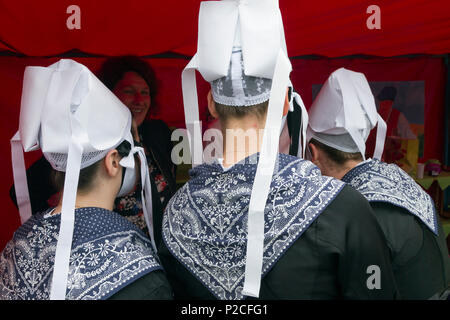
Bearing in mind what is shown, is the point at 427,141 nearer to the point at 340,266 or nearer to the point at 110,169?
the point at 340,266

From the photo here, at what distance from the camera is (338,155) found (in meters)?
1.60

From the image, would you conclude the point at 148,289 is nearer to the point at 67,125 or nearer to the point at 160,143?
the point at 67,125

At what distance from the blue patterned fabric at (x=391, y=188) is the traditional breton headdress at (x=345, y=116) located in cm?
10

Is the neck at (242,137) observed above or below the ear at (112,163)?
above

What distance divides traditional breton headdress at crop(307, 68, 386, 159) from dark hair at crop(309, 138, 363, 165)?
0.01 meters

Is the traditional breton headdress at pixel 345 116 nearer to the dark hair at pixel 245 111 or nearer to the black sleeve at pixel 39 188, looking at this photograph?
the dark hair at pixel 245 111

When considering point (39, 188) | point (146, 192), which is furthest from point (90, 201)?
point (39, 188)

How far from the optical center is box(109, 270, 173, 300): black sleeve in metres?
0.95

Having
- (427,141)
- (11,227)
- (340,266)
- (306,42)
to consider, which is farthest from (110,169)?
(427,141)

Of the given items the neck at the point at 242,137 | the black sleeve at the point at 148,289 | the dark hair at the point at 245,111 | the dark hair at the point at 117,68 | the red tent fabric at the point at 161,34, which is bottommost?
the black sleeve at the point at 148,289

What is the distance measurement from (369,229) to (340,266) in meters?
0.11

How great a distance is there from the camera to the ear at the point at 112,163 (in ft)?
3.53

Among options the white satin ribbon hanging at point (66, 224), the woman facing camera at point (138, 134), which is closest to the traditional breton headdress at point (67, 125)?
the white satin ribbon hanging at point (66, 224)

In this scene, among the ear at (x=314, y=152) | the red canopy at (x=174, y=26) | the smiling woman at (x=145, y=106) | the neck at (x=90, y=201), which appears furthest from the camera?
the smiling woman at (x=145, y=106)
